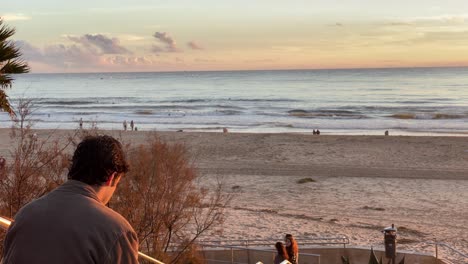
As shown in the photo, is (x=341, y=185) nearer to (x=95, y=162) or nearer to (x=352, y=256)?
(x=352, y=256)

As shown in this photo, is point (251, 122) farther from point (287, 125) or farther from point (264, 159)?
point (264, 159)

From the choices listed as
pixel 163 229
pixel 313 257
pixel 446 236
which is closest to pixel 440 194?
pixel 446 236

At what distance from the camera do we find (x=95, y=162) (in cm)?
217

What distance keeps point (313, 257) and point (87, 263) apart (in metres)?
9.41

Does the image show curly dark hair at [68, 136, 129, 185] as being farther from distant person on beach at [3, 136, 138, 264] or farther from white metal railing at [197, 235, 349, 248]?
white metal railing at [197, 235, 349, 248]

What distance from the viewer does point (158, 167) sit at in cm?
1167

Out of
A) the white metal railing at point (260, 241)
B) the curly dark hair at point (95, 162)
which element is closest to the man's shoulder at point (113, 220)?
the curly dark hair at point (95, 162)

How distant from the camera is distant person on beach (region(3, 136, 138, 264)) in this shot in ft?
6.56

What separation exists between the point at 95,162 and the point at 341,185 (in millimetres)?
22405

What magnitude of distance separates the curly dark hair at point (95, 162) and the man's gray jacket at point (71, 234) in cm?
10

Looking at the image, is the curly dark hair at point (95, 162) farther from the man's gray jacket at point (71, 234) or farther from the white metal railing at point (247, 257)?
the white metal railing at point (247, 257)

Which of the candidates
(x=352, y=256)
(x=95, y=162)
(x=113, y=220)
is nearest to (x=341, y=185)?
(x=352, y=256)

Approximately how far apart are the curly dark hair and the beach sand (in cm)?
1312

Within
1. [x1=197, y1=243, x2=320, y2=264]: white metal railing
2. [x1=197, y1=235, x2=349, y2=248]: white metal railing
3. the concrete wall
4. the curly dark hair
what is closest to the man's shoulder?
the curly dark hair
